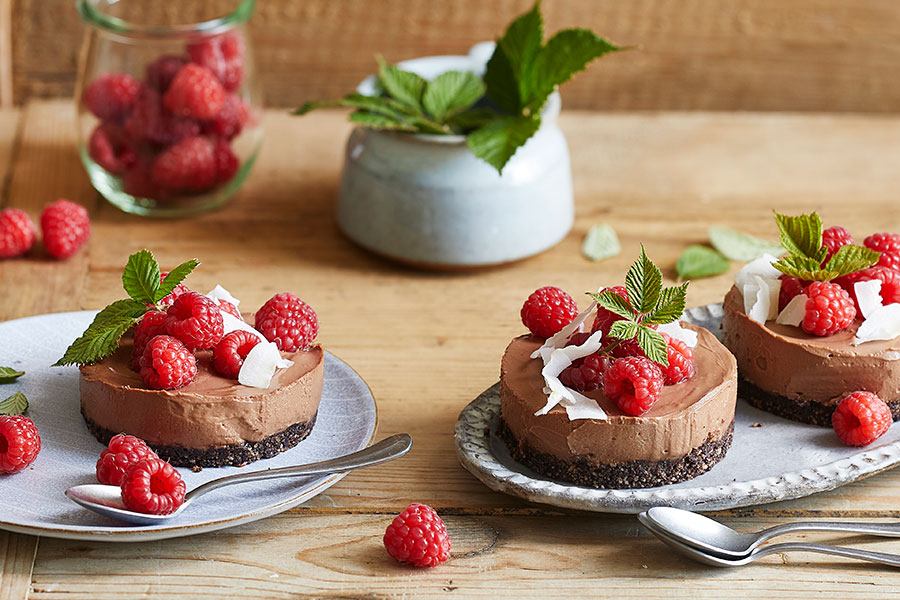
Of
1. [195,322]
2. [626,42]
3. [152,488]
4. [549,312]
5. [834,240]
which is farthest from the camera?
[626,42]

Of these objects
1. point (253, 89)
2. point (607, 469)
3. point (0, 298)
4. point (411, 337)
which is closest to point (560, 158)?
point (411, 337)

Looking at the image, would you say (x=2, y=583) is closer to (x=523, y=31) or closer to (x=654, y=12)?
(x=523, y=31)

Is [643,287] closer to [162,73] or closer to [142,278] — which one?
[142,278]

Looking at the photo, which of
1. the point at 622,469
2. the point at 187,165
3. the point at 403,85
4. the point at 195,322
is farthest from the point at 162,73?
the point at 622,469

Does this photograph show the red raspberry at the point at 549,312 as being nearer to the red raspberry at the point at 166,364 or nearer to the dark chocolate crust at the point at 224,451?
the dark chocolate crust at the point at 224,451

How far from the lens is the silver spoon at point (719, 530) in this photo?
1253 millimetres

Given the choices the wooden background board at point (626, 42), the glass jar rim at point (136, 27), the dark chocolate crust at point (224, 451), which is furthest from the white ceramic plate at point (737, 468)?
the wooden background board at point (626, 42)

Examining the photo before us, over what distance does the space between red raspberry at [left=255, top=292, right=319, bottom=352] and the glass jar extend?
0.68m

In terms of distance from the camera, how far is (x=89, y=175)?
221cm

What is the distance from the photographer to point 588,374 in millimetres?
1322

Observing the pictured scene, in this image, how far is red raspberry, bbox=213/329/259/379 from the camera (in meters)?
1.34

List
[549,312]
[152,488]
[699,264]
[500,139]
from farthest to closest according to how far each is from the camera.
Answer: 1. [699,264]
2. [500,139]
3. [549,312]
4. [152,488]

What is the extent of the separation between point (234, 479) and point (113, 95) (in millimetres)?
990

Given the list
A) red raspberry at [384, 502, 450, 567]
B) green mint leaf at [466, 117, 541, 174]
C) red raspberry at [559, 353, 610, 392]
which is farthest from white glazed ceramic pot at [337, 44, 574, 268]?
red raspberry at [384, 502, 450, 567]
